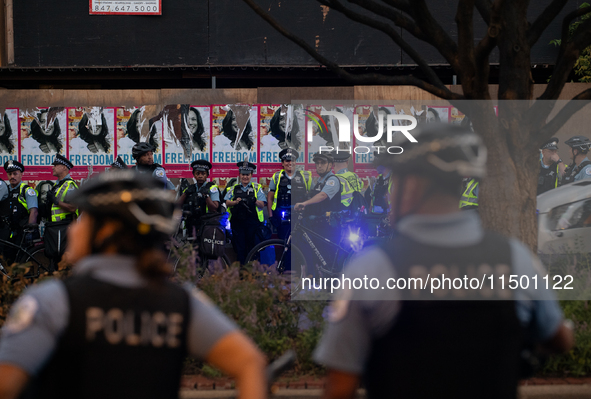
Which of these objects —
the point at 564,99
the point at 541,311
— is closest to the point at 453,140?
the point at 541,311

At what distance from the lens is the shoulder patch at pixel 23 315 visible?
67.4 inches

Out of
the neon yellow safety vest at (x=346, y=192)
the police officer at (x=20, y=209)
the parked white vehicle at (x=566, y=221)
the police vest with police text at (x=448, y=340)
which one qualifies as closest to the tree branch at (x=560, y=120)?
the parked white vehicle at (x=566, y=221)

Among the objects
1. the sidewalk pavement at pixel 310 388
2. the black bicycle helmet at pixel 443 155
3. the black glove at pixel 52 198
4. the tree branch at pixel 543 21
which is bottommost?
the sidewalk pavement at pixel 310 388

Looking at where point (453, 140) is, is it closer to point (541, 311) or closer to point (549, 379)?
point (541, 311)

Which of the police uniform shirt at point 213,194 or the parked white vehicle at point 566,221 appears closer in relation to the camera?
the parked white vehicle at point 566,221

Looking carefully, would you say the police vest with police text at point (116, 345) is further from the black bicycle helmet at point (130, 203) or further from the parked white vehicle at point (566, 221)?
the parked white vehicle at point (566, 221)

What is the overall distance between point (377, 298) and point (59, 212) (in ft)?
28.9

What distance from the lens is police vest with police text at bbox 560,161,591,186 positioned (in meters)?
10.3

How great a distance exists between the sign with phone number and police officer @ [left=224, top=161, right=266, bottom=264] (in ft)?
25.0

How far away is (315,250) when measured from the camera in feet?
28.0

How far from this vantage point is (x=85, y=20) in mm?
16031

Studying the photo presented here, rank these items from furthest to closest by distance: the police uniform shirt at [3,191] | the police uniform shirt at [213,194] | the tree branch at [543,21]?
the police uniform shirt at [3,191], the police uniform shirt at [213,194], the tree branch at [543,21]

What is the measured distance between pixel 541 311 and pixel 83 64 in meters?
16.1

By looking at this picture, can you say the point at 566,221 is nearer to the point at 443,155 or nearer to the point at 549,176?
the point at 549,176
